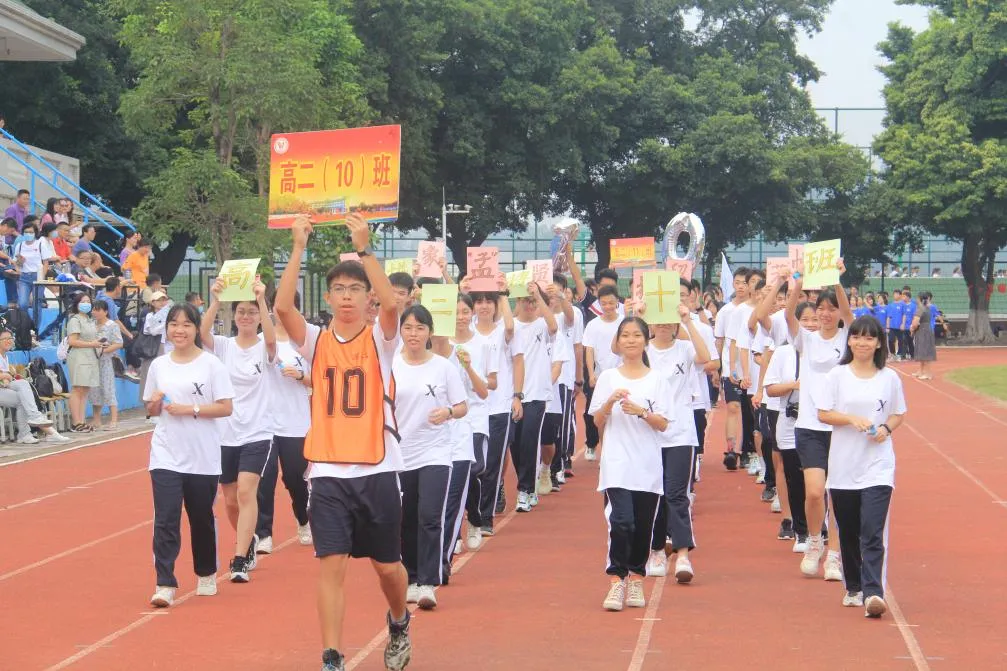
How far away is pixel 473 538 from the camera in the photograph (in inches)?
406

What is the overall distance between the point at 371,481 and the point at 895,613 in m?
3.40

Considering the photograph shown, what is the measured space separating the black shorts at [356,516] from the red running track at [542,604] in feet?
2.66

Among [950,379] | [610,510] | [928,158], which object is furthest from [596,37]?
[610,510]

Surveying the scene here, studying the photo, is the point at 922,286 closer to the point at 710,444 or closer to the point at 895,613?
the point at 710,444

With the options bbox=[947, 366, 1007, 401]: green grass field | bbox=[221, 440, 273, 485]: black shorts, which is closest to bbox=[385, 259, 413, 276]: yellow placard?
bbox=[221, 440, 273, 485]: black shorts

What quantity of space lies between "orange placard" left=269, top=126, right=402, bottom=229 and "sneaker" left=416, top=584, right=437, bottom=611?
2.10 metres

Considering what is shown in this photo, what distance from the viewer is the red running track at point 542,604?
6973mm

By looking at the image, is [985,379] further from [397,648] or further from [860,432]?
[397,648]

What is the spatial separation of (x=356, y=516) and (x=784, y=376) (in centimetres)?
411

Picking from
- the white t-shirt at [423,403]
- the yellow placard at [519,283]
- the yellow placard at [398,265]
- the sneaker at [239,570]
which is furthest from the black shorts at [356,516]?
the yellow placard at [398,265]

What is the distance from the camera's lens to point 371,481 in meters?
6.20

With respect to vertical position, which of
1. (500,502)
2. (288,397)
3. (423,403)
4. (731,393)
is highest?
(423,403)

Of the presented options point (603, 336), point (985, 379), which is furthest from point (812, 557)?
point (985, 379)

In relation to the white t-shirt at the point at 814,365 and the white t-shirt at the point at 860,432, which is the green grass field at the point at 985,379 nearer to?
the white t-shirt at the point at 814,365
